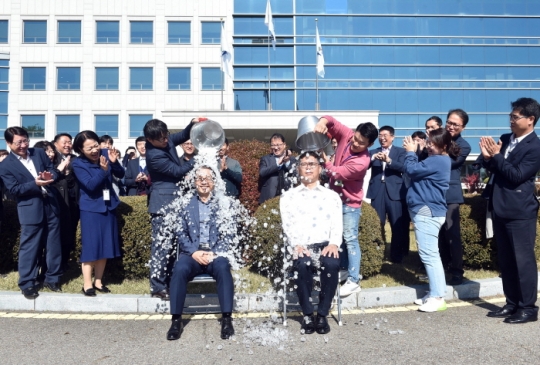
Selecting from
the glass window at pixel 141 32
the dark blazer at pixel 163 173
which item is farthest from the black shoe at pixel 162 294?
the glass window at pixel 141 32

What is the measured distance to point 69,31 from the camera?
34562 millimetres

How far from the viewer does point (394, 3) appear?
137 ft

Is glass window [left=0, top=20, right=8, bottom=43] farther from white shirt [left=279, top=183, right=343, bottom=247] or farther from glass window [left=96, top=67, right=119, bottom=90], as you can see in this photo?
white shirt [left=279, top=183, right=343, bottom=247]

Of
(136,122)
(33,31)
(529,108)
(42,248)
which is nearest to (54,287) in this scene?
(42,248)

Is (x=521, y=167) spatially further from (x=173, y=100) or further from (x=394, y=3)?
(x=394, y=3)

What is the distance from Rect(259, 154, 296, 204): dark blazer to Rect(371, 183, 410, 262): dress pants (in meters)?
1.42

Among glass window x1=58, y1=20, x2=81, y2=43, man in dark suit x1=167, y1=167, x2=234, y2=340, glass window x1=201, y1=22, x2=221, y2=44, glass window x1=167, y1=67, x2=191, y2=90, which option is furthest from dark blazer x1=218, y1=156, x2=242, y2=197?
glass window x1=58, y1=20, x2=81, y2=43

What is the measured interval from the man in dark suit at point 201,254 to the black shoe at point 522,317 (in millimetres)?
2780

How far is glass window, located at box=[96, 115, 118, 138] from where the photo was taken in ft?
112

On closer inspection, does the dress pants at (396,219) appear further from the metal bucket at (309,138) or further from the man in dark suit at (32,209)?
the man in dark suit at (32,209)

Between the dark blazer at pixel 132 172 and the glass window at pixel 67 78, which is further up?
the glass window at pixel 67 78

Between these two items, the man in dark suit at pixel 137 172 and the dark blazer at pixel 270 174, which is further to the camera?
the man in dark suit at pixel 137 172

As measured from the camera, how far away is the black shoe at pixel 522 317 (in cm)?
446

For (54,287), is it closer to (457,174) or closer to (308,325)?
(308,325)
